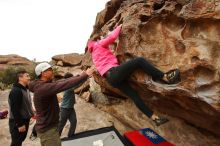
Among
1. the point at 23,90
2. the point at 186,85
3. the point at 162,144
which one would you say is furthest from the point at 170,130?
the point at 23,90

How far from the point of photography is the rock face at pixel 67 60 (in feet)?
66.0

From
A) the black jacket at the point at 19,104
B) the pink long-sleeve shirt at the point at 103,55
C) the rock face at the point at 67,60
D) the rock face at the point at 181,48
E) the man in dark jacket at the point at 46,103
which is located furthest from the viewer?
the rock face at the point at 67,60

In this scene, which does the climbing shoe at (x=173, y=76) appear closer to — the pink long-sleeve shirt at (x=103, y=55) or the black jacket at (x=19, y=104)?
the pink long-sleeve shirt at (x=103, y=55)

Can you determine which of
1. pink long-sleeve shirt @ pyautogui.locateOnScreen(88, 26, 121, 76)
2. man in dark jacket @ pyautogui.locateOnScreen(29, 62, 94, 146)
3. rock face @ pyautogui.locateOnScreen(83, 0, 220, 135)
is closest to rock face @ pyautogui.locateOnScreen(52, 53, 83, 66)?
rock face @ pyautogui.locateOnScreen(83, 0, 220, 135)

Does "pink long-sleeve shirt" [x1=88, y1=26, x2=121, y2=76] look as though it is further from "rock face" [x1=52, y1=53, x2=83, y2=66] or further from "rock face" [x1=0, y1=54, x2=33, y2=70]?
"rock face" [x1=0, y1=54, x2=33, y2=70]

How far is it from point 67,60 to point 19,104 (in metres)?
14.4

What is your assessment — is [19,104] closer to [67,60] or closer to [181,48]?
[181,48]

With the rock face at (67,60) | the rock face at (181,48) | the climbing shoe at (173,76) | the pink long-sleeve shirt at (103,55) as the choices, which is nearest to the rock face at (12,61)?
the rock face at (67,60)

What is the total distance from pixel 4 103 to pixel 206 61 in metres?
12.4

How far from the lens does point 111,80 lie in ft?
16.3

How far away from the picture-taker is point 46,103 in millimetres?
4812

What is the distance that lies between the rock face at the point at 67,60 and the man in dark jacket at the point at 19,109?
13.8 metres

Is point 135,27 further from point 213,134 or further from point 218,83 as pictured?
point 213,134

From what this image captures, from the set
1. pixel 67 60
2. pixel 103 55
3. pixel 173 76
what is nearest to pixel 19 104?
pixel 103 55
